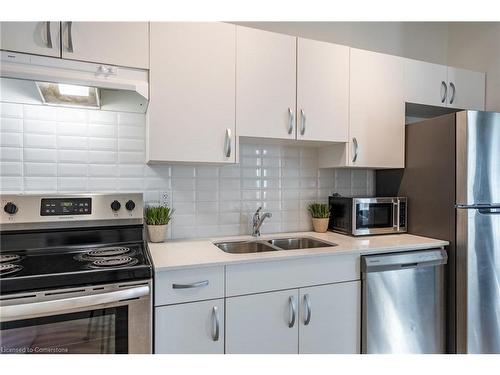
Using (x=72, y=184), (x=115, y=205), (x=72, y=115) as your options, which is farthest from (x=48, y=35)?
(x=115, y=205)

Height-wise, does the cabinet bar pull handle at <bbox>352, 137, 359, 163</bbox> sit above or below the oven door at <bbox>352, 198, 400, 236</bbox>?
above

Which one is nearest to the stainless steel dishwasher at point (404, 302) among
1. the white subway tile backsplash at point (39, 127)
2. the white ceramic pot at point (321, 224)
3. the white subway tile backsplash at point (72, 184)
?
the white ceramic pot at point (321, 224)

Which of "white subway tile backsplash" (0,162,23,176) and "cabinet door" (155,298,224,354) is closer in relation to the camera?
"cabinet door" (155,298,224,354)

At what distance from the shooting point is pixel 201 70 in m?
1.63

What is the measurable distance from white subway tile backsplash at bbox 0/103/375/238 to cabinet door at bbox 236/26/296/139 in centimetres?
34

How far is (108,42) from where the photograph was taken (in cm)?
147

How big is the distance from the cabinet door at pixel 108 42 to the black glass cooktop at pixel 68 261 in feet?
2.94

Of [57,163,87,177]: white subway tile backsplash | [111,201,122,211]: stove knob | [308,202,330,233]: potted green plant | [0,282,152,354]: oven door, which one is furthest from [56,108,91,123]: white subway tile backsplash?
[308,202,330,233]: potted green plant

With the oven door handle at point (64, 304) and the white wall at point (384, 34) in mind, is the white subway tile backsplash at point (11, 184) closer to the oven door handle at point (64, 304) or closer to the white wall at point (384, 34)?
the oven door handle at point (64, 304)

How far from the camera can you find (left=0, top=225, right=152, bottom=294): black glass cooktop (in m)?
1.14

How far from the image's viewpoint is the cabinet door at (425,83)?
2109 mm

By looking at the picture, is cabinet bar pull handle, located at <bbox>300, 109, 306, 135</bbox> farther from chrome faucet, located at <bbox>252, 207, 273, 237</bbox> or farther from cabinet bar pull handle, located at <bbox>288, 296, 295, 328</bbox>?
cabinet bar pull handle, located at <bbox>288, 296, 295, 328</bbox>
